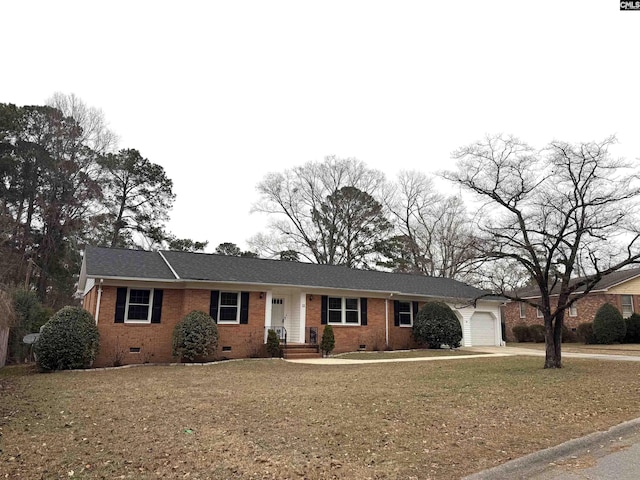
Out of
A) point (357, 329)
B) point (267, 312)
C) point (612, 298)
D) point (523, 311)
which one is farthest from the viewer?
point (523, 311)

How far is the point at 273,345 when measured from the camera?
56.2 ft

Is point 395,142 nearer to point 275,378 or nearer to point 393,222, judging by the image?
point 275,378

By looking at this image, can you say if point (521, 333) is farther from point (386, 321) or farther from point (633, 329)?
point (386, 321)

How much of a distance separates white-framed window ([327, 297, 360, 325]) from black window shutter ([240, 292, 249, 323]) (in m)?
4.09

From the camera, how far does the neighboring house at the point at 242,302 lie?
15492 millimetres

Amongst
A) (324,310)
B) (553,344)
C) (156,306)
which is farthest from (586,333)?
(156,306)

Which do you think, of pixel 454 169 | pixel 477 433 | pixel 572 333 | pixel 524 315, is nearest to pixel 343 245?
pixel 524 315

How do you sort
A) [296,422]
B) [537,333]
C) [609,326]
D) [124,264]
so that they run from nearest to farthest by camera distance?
[296,422] → [124,264] → [609,326] → [537,333]

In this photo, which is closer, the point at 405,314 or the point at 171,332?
the point at 171,332

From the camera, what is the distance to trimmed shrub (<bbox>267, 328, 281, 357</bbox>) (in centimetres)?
1712

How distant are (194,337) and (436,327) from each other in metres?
11.9

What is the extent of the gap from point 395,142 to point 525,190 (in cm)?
1011

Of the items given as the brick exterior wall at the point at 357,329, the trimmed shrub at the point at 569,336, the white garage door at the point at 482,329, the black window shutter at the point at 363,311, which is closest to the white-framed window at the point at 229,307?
A: the brick exterior wall at the point at 357,329

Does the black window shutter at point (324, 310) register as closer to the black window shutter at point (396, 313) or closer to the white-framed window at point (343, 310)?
the white-framed window at point (343, 310)
